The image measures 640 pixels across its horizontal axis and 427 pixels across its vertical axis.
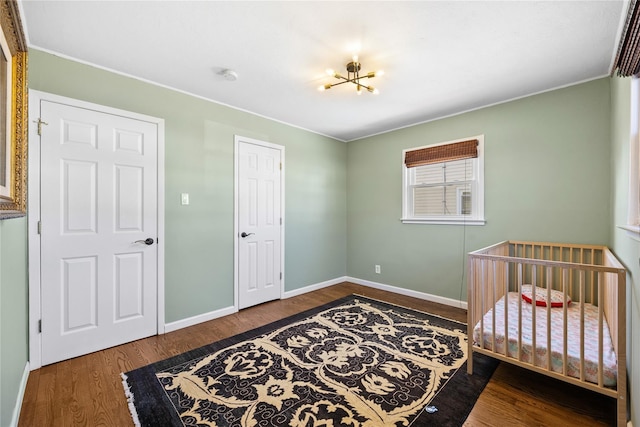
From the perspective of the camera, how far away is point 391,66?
7.55ft

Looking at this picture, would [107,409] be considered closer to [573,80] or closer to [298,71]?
[298,71]

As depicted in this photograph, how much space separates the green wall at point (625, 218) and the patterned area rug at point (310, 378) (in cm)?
79

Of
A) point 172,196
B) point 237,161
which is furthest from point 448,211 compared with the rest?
point 172,196

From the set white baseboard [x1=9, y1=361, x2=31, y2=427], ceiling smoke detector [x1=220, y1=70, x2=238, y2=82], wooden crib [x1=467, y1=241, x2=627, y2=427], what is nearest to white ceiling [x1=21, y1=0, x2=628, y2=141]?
ceiling smoke detector [x1=220, y1=70, x2=238, y2=82]

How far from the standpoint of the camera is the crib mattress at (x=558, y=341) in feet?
5.25

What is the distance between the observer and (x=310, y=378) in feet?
6.32

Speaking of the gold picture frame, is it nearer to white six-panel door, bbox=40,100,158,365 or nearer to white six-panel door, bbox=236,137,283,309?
white six-panel door, bbox=40,100,158,365

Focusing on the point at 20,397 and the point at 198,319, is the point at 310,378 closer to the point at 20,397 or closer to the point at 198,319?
the point at 198,319

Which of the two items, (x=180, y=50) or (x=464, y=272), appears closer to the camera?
(x=180, y=50)

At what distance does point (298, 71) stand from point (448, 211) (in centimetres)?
246

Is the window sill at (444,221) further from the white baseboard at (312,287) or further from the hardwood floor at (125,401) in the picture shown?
the hardwood floor at (125,401)

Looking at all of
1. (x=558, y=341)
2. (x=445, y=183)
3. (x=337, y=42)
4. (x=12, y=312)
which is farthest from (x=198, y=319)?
(x=445, y=183)

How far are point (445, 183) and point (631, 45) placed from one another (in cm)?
231

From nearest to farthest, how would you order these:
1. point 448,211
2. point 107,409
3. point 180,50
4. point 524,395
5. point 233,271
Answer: point 107,409 → point 524,395 → point 180,50 → point 233,271 → point 448,211
